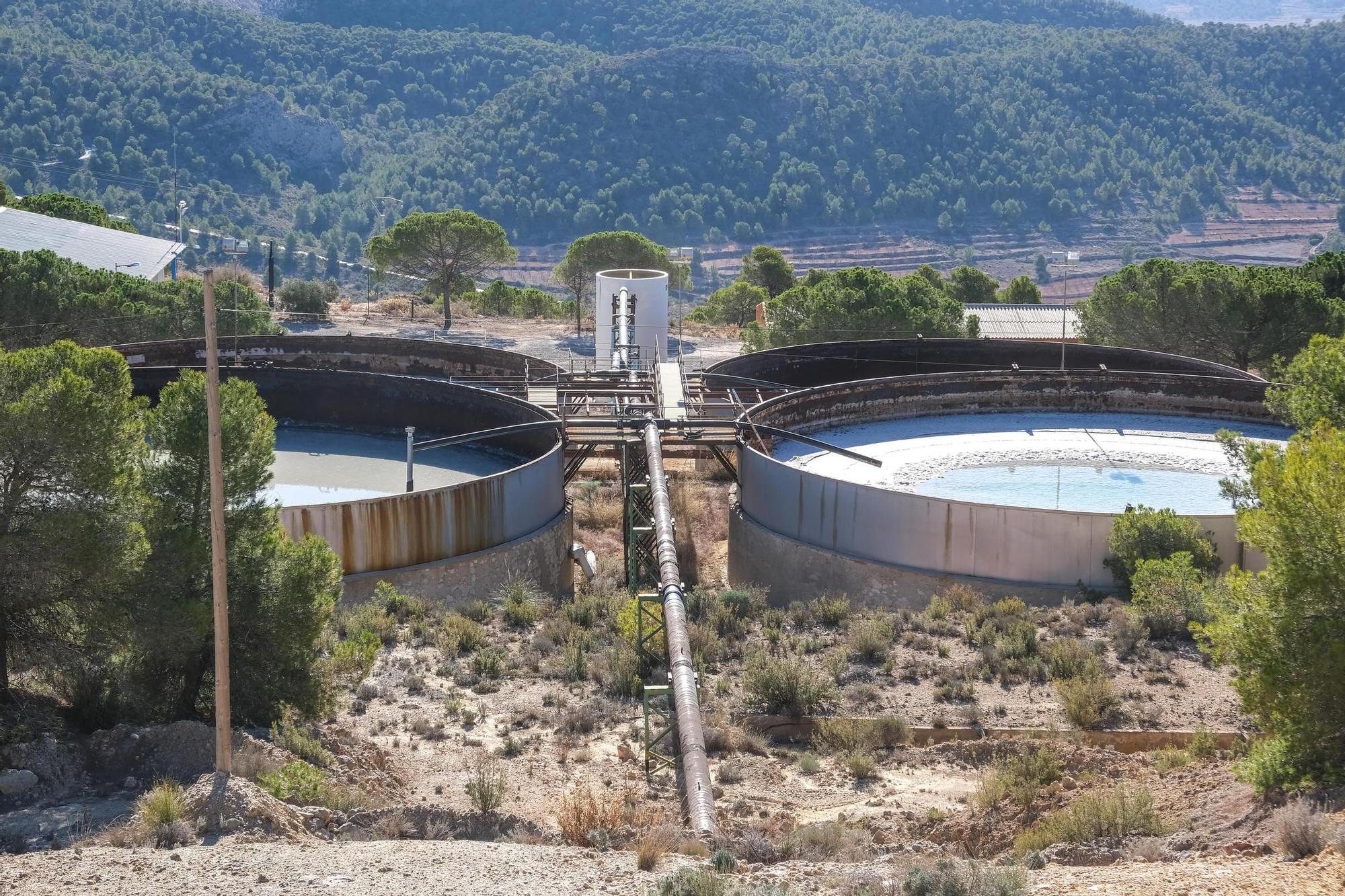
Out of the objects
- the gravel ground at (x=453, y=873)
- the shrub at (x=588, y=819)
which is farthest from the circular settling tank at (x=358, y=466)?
the gravel ground at (x=453, y=873)

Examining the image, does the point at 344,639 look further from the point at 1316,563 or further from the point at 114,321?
the point at 114,321

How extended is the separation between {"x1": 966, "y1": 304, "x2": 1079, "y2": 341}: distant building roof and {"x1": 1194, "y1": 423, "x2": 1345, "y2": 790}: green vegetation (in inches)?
1309

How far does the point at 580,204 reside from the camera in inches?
4589

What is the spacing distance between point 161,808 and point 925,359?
89.6 ft

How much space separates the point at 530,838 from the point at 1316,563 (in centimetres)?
657

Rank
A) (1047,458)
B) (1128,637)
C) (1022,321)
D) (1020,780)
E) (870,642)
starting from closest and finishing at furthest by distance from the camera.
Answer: (1020,780) < (870,642) < (1128,637) < (1047,458) < (1022,321)

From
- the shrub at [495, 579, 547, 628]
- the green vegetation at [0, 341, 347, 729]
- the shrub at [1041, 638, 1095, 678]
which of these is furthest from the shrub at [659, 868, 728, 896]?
the shrub at [495, 579, 547, 628]

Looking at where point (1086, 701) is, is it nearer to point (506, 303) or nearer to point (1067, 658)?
point (1067, 658)

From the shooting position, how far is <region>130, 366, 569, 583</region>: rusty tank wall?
72.0 feet

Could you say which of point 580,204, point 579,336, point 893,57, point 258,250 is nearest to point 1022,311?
point 579,336

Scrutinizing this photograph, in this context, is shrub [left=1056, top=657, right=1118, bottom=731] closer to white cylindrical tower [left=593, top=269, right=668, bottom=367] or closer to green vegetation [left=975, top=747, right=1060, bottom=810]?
green vegetation [left=975, top=747, right=1060, bottom=810]

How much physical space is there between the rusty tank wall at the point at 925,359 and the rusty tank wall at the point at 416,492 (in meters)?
7.51

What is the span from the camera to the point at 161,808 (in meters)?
11.4

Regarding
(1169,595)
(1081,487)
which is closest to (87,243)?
(1081,487)
